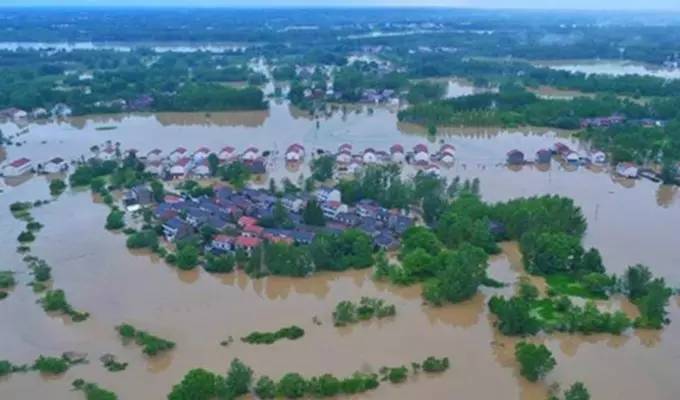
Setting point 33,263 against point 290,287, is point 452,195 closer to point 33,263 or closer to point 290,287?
point 290,287

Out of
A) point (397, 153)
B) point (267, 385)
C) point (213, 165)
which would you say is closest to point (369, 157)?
point (397, 153)

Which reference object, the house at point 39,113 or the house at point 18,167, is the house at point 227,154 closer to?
the house at point 18,167

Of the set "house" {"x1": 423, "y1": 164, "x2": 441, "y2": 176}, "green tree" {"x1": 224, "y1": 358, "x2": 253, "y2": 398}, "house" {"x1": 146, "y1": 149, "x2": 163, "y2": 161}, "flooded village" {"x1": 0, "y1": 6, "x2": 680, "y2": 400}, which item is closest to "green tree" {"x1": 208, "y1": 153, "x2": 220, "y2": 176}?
"flooded village" {"x1": 0, "y1": 6, "x2": 680, "y2": 400}

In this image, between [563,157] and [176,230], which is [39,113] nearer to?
[176,230]

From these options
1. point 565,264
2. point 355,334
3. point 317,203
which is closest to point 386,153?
point 317,203

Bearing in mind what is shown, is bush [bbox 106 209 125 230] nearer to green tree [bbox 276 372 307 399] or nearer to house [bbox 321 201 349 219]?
house [bbox 321 201 349 219]

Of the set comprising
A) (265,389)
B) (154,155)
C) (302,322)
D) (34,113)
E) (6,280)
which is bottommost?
(302,322)

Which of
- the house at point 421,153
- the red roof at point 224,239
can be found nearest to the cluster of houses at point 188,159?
the house at point 421,153
